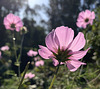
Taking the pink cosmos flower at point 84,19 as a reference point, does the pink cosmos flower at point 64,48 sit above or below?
below

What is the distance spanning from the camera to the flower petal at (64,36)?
63 cm

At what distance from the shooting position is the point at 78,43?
62 cm

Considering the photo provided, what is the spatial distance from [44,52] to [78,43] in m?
0.16

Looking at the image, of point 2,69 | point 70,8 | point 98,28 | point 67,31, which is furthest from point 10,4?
point 67,31

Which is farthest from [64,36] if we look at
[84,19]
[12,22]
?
[84,19]

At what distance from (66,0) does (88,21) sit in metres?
20.6

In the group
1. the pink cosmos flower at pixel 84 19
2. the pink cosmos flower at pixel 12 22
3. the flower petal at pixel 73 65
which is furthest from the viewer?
the pink cosmos flower at pixel 84 19

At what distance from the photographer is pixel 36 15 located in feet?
74.0

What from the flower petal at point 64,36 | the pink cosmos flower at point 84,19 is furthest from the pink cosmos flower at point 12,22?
the flower petal at point 64,36

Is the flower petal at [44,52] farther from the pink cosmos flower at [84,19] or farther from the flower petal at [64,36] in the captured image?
the pink cosmos flower at [84,19]

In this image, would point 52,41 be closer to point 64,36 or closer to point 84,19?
point 64,36

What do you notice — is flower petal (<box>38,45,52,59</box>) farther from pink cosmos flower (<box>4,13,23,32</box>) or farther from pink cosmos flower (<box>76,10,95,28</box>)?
pink cosmos flower (<box>76,10,95,28</box>)

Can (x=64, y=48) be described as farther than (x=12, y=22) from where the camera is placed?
No

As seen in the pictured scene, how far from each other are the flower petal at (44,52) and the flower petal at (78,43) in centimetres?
10
